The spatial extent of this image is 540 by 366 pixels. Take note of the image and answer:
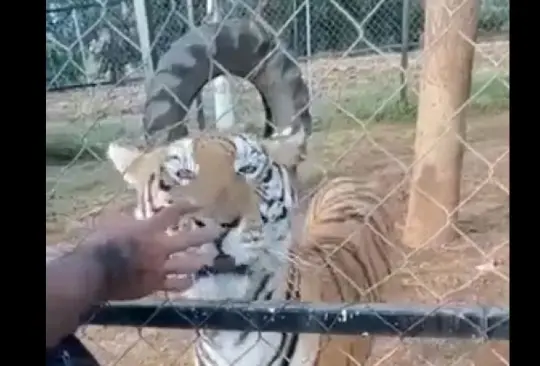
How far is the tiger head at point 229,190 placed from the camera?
2.95 feet

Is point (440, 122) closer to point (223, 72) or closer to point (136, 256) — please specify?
point (223, 72)

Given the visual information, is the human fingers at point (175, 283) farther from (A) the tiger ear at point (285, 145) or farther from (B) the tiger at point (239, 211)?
(A) the tiger ear at point (285, 145)

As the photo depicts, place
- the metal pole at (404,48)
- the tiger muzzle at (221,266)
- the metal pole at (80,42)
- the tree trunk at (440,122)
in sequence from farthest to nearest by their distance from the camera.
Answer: the metal pole at (404,48)
the tree trunk at (440,122)
the metal pole at (80,42)
the tiger muzzle at (221,266)

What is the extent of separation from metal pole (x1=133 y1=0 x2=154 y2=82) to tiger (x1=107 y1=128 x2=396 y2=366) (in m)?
0.14

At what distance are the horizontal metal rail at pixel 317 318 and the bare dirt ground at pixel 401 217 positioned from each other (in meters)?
0.38

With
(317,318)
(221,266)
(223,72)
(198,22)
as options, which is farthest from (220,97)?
(317,318)

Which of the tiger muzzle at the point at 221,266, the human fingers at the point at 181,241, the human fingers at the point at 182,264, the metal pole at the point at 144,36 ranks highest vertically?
the metal pole at the point at 144,36

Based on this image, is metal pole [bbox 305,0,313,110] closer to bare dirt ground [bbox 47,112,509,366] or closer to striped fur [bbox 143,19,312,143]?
bare dirt ground [bbox 47,112,509,366]

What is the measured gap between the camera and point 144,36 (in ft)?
4.14

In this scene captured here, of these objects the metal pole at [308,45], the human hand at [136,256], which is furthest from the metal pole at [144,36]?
the human hand at [136,256]

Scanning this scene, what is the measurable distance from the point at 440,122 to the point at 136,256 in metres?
0.93

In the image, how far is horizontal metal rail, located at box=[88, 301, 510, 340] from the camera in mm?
666

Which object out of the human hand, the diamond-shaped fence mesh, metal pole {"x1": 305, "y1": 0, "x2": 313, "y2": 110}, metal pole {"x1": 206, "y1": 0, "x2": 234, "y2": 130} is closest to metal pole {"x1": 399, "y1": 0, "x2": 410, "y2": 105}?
the diamond-shaped fence mesh
